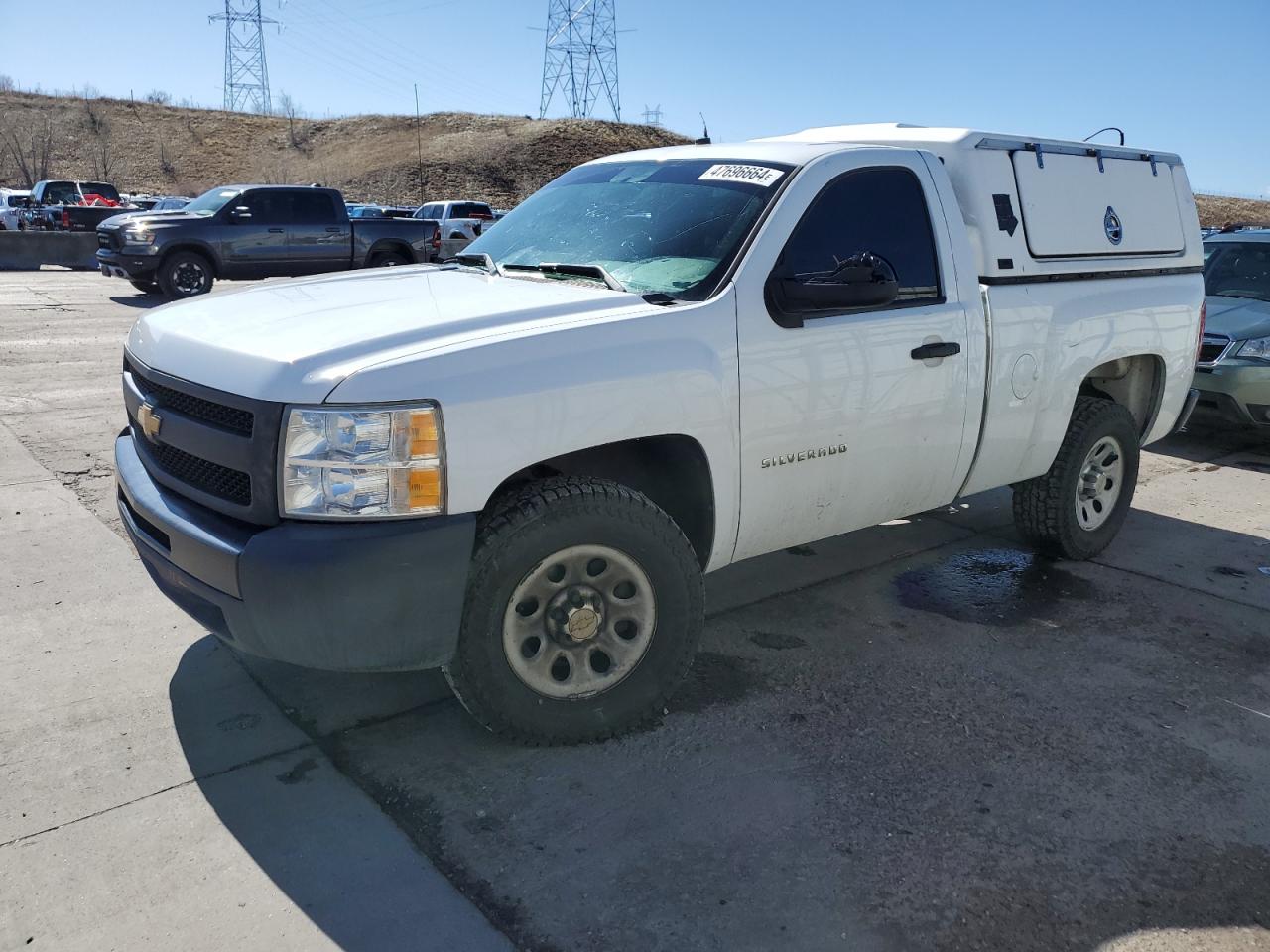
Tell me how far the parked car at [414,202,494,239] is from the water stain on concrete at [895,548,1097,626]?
21.5 m

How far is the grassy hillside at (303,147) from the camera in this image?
57.8 m

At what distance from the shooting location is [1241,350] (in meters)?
7.98

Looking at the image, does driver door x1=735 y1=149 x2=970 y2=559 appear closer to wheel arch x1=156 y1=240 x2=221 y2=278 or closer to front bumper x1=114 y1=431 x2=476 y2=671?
front bumper x1=114 y1=431 x2=476 y2=671

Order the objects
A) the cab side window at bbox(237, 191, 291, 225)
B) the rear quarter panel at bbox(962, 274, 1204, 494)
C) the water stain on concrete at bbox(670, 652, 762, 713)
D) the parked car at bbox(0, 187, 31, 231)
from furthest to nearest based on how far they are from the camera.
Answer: the parked car at bbox(0, 187, 31, 231)
the cab side window at bbox(237, 191, 291, 225)
the rear quarter panel at bbox(962, 274, 1204, 494)
the water stain on concrete at bbox(670, 652, 762, 713)

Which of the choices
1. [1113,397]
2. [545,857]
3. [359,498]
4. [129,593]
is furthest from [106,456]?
[1113,397]

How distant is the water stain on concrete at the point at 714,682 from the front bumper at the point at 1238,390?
570 cm

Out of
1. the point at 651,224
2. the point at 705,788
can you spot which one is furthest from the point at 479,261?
the point at 705,788

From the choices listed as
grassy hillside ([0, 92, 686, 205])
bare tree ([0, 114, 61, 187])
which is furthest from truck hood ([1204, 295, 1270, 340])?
bare tree ([0, 114, 61, 187])

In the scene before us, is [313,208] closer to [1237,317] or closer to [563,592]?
[1237,317]

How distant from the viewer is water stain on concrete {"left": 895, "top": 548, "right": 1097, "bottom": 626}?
4703 mm

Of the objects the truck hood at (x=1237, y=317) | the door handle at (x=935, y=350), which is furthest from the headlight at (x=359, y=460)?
the truck hood at (x=1237, y=317)

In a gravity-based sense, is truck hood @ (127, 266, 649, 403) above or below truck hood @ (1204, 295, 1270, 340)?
above

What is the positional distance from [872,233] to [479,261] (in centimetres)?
163

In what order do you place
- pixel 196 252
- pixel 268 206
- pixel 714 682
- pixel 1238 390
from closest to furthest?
pixel 714 682
pixel 1238 390
pixel 196 252
pixel 268 206
